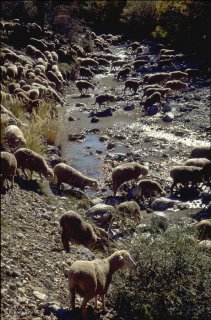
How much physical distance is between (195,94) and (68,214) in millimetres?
16894

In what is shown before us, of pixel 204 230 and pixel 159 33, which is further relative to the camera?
pixel 159 33

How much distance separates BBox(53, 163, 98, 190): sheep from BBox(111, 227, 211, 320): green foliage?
5.02 meters

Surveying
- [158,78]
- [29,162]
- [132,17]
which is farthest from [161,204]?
[132,17]

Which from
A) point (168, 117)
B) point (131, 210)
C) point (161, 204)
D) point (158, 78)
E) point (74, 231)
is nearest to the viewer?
point (74, 231)

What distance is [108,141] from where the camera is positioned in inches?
722

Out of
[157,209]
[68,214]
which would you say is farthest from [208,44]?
[68,214]

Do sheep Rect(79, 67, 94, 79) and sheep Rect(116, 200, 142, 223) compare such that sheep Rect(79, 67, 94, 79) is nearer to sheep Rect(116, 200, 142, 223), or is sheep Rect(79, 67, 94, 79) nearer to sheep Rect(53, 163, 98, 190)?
sheep Rect(53, 163, 98, 190)

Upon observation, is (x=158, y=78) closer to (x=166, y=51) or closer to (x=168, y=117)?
(x=168, y=117)

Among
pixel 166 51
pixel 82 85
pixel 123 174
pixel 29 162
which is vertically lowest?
pixel 166 51

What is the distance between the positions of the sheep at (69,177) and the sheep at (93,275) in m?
5.18

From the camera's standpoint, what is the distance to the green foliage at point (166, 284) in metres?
6.89

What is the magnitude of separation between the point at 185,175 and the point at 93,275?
7.51 metres

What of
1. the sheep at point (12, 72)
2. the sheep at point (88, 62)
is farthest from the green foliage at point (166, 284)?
the sheep at point (88, 62)

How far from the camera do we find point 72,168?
503 inches
